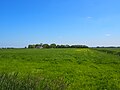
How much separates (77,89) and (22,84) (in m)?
7.27

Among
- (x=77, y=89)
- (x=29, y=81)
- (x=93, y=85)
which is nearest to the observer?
(x=29, y=81)

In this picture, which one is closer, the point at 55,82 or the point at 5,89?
Answer: the point at 5,89

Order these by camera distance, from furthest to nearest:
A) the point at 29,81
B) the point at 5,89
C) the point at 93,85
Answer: the point at 93,85, the point at 29,81, the point at 5,89

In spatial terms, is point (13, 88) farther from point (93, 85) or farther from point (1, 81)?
point (93, 85)

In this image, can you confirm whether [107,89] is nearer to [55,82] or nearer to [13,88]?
[55,82]

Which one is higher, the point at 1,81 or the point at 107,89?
the point at 1,81

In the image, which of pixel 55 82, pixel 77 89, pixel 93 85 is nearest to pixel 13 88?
pixel 55 82

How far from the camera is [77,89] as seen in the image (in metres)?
13.4

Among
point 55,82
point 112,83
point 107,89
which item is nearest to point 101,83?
point 112,83

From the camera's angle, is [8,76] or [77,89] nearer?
[8,76]

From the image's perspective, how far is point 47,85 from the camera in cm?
659

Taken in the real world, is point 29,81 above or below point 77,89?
above

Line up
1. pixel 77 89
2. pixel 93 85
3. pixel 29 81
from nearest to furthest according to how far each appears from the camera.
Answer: pixel 29 81
pixel 77 89
pixel 93 85

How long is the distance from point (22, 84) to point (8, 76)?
61 cm
